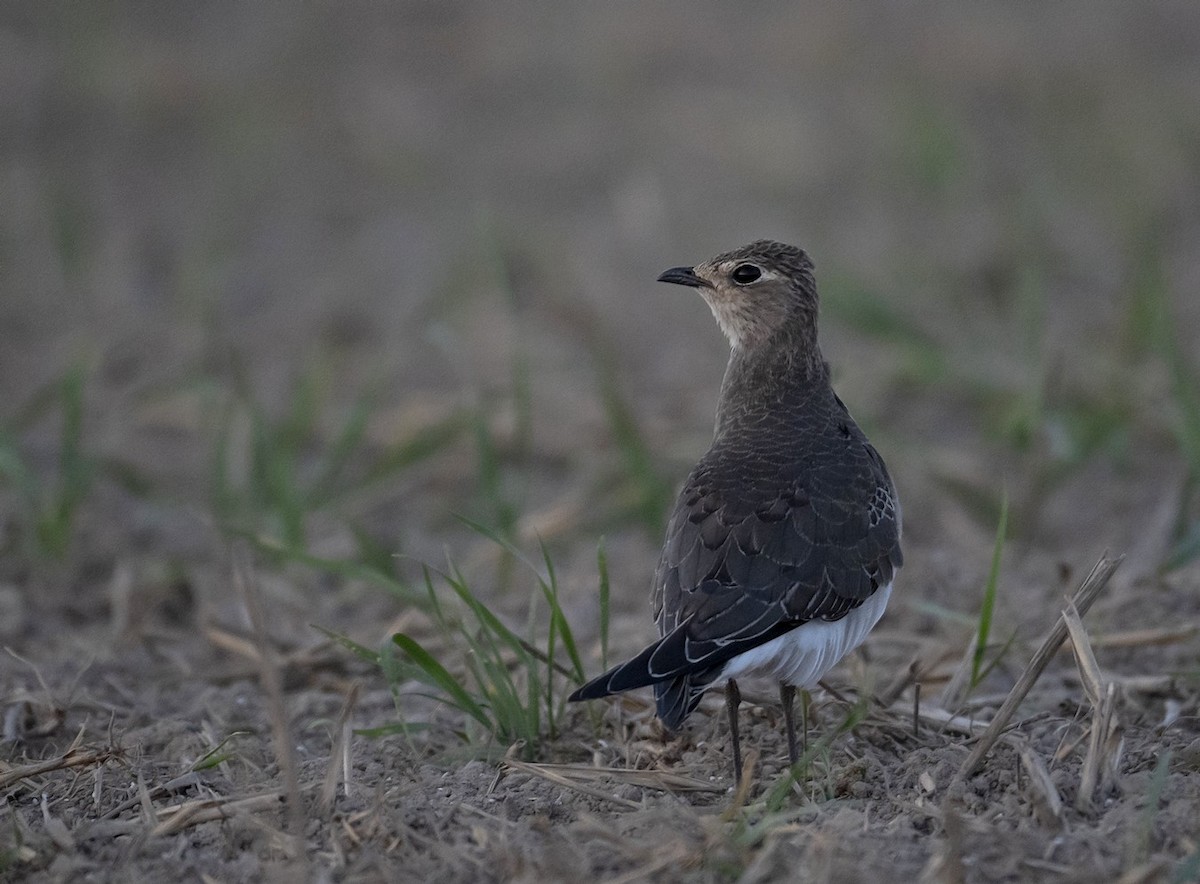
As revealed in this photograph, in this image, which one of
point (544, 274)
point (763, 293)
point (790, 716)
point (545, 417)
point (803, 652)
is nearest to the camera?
point (803, 652)

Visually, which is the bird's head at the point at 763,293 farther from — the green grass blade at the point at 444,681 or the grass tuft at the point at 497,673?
the green grass blade at the point at 444,681

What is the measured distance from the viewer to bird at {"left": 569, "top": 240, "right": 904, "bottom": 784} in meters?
4.10

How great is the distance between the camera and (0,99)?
11.6 m

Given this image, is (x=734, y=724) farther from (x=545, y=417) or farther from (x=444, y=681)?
(x=545, y=417)

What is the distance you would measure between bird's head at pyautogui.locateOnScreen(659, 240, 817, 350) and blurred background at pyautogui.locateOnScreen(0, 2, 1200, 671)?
663 mm

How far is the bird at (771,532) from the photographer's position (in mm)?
4098

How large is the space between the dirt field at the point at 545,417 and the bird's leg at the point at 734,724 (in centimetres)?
8

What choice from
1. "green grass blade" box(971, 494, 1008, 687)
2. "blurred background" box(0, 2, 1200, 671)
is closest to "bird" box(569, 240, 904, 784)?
"green grass blade" box(971, 494, 1008, 687)

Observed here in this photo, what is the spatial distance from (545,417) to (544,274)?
1613mm

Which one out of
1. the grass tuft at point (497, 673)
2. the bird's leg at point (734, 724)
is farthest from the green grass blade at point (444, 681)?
the bird's leg at point (734, 724)

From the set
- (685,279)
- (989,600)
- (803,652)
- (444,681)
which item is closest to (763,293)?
(685,279)

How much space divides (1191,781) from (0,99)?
10.2 m

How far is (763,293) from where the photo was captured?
5.24m

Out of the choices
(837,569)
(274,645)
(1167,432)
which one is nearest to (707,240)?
(1167,432)
